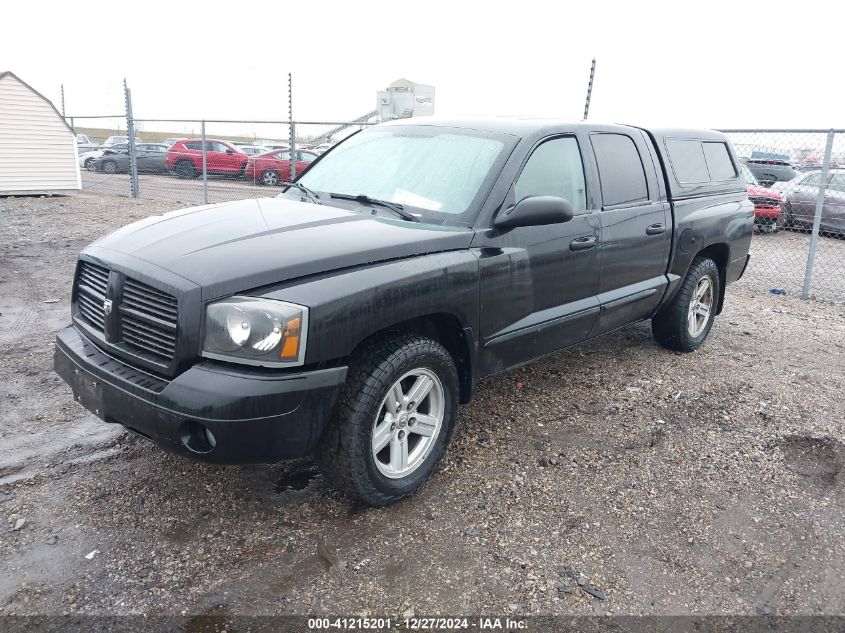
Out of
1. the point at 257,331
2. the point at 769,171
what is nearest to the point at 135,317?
the point at 257,331

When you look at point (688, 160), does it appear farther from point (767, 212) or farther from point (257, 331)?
point (767, 212)

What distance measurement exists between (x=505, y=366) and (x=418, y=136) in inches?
58.9

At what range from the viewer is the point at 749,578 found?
8.90ft

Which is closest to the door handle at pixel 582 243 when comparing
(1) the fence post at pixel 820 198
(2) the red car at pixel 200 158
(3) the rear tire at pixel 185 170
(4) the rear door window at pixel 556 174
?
(4) the rear door window at pixel 556 174

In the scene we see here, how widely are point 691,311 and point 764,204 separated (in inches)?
340

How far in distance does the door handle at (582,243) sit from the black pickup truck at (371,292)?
0.01 meters

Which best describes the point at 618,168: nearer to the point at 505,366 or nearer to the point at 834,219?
the point at 505,366

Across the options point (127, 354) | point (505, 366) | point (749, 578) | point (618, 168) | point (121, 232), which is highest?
point (618, 168)

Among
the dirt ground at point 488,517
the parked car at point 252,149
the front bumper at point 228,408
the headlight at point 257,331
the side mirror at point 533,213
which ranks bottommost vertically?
the dirt ground at point 488,517

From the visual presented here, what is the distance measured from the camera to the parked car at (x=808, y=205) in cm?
1126

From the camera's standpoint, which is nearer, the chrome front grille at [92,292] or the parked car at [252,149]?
the chrome front grille at [92,292]

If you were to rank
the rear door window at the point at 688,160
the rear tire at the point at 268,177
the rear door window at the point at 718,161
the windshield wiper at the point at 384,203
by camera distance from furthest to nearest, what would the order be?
the rear tire at the point at 268,177 → the rear door window at the point at 718,161 → the rear door window at the point at 688,160 → the windshield wiper at the point at 384,203

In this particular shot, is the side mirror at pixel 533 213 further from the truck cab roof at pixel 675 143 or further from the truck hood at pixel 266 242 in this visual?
the truck cab roof at pixel 675 143

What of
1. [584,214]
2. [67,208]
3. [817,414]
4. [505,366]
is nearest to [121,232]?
[505,366]
